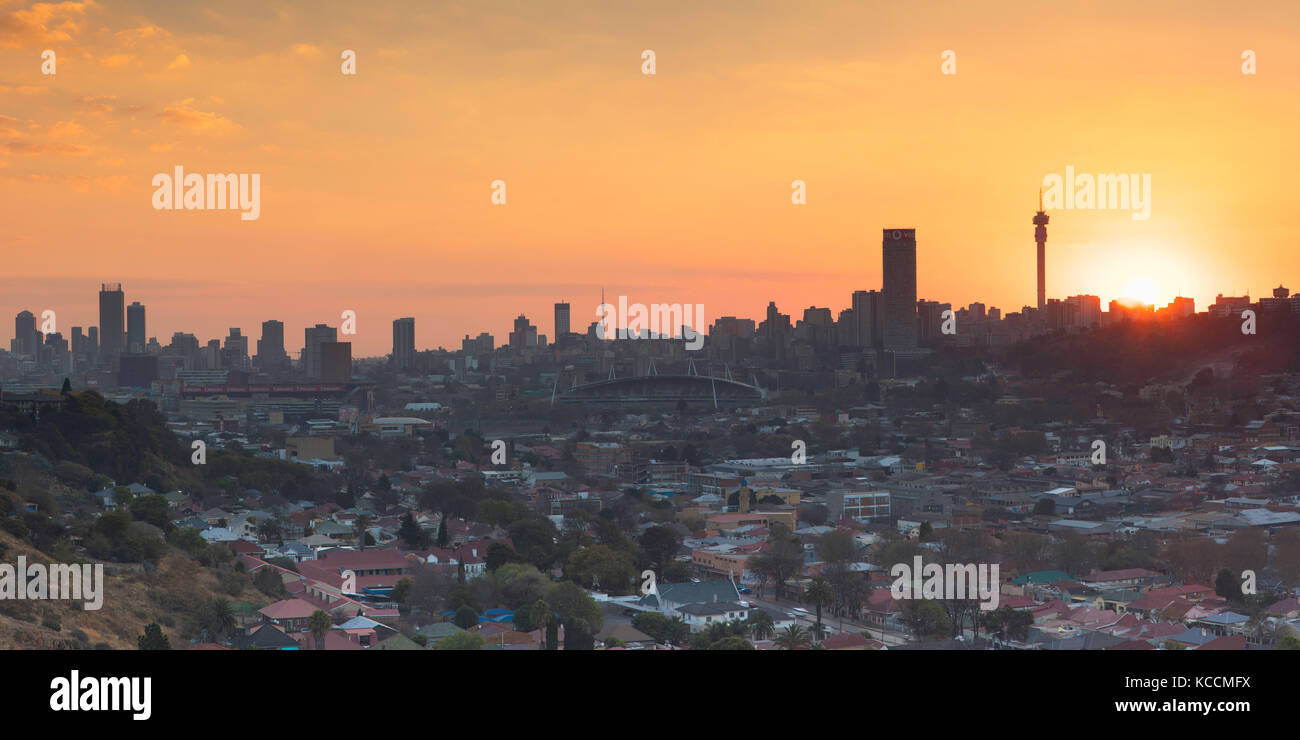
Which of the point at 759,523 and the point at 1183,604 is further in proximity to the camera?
the point at 759,523

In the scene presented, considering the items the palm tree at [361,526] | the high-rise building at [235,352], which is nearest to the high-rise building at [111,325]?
the high-rise building at [235,352]

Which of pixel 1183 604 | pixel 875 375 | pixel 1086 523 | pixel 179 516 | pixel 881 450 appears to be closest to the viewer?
pixel 1183 604

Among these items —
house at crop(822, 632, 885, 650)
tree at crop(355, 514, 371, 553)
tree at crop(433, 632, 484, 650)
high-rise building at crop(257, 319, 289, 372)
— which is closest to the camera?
tree at crop(433, 632, 484, 650)

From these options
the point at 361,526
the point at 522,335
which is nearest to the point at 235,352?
the point at 522,335

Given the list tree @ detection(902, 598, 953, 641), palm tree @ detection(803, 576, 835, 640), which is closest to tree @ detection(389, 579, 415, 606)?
palm tree @ detection(803, 576, 835, 640)
